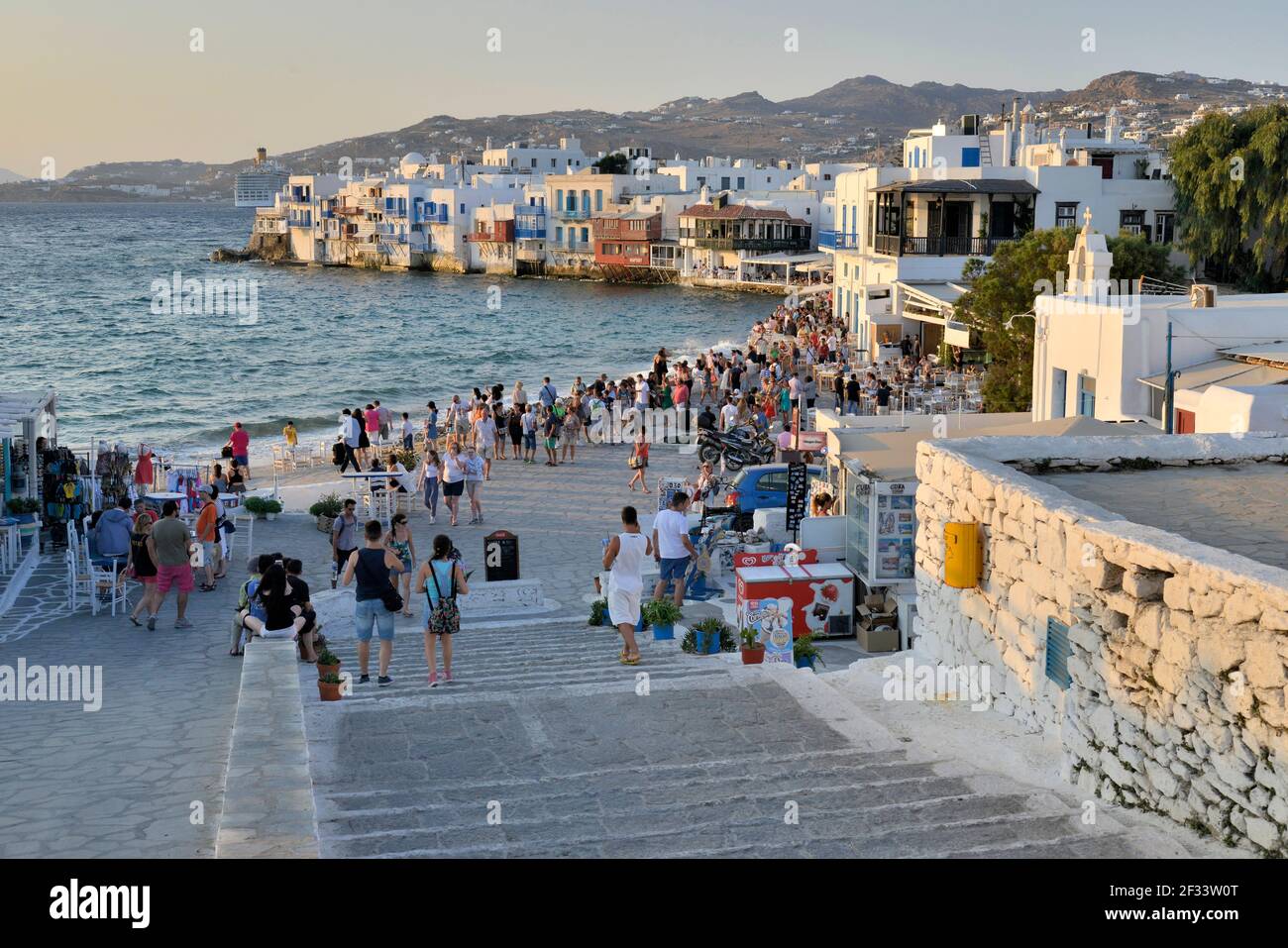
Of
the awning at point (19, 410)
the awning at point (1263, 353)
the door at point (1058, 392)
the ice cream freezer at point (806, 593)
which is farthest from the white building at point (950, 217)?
the ice cream freezer at point (806, 593)

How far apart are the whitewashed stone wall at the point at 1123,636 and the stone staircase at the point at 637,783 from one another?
0.36m

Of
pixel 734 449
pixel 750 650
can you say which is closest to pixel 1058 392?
pixel 734 449

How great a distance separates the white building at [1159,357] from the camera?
1472 centimetres

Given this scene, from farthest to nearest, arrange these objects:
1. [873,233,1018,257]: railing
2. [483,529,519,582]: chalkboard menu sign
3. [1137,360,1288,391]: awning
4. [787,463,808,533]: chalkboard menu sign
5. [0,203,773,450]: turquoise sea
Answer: [0,203,773,450]: turquoise sea < [873,233,1018,257]: railing < [787,463,808,533]: chalkboard menu sign < [1137,360,1288,391]: awning < [483,529,519,582]: chalkboard menu sign

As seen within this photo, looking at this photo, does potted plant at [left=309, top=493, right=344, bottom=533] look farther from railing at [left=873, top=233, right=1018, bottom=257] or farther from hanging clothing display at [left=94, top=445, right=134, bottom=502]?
railing at [left=873, top=233, right=1018, bottom=257]

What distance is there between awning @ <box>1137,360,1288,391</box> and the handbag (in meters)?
9.52

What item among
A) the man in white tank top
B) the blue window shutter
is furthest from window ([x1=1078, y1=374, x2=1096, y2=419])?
the blue window shutter

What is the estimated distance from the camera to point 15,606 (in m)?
13.6

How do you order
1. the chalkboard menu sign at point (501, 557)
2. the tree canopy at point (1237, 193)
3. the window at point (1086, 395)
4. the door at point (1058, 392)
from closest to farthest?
the chalkboard menu sign at point (501, 557), the window at point (1086, 395), the door at point (1058, 392), the tree canopy at point (1237, 193)

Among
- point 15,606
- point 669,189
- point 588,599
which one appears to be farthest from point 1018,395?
point 669,189

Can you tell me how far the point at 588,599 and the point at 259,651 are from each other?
5.95 m

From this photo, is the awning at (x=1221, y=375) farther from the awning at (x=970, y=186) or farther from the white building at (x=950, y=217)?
the awning at (x=970, y=186)

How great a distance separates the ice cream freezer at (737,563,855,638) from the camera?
40.8 feet
